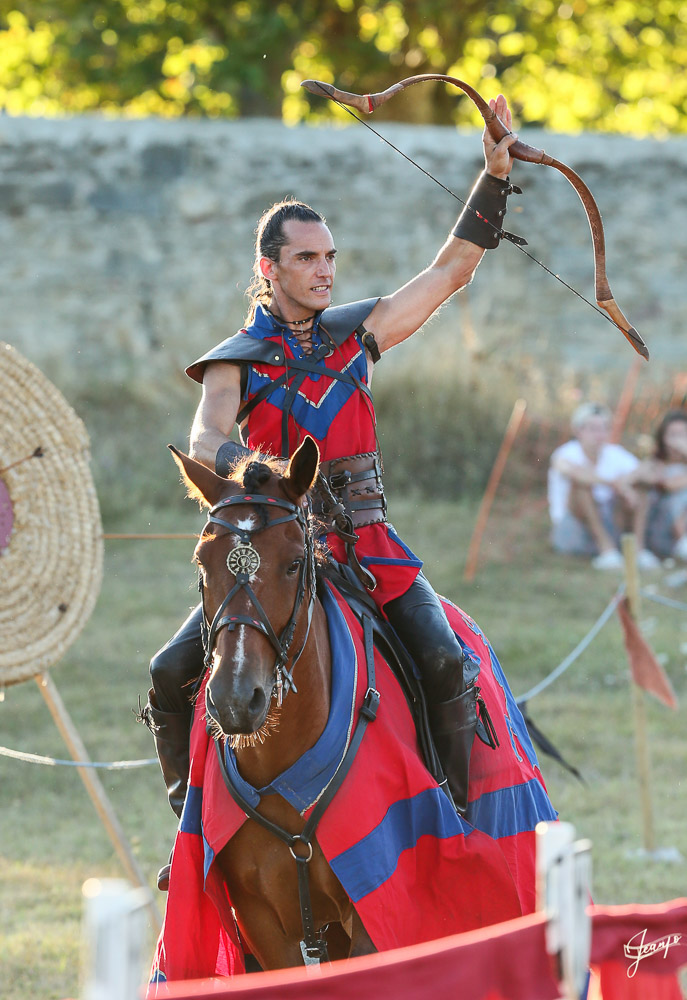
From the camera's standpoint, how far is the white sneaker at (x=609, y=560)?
36.6ft

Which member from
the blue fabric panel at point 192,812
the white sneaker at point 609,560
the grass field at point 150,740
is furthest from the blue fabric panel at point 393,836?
the white sneaker at point 609,560

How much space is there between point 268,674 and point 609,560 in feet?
29.3

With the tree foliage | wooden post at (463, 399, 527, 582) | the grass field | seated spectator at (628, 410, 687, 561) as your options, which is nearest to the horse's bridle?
the grass field

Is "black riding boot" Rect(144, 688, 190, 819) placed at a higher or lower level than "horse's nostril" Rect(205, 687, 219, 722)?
lower

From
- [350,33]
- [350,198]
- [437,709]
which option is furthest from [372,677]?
[350,33]

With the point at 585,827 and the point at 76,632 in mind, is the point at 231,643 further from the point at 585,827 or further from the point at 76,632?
the point at 585,827

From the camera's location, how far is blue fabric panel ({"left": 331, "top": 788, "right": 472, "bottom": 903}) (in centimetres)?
293

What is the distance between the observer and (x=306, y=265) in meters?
3.58

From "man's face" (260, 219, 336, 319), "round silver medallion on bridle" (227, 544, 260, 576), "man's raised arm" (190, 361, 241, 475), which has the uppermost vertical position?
"man's face" (260, 219, 336, 319)

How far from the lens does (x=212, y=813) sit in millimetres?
3039

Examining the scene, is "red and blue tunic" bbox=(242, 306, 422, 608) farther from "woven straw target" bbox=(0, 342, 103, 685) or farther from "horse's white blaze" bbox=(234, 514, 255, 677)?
"woven straw target" bbox=(0, 342, 103, 685)

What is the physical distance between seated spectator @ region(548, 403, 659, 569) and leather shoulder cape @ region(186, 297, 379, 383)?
752 cm

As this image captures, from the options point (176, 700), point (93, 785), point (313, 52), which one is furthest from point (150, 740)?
point (313, 52)

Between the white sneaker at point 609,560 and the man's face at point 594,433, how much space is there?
3.37 ft
